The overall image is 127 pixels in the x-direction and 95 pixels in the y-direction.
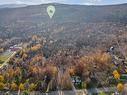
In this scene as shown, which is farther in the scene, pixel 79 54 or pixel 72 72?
pixel 79 54

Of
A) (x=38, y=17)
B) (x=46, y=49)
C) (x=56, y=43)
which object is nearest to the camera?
(x=46, y=49)

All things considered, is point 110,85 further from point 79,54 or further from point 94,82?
point 79,54

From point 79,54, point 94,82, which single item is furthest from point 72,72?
point 79,54

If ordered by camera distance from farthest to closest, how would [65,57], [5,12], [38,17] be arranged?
[5,12]
[38,17]
[65,57]

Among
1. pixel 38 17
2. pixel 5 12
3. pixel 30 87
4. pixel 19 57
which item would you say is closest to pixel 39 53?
pixel 19 57

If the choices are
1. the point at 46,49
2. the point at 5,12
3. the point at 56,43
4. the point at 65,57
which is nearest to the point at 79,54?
the point at 65,57

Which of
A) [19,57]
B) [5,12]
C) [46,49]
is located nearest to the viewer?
[19,57]

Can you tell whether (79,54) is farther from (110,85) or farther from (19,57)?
(110,85)

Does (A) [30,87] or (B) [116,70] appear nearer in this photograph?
(A) [30,87]

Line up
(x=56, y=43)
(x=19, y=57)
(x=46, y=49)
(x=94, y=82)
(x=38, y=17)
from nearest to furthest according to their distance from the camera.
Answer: (x=94, y=82) → (x=19, y=57) → (x=46, y=49) → (x=56, y=43) → (x=38, y=17)
